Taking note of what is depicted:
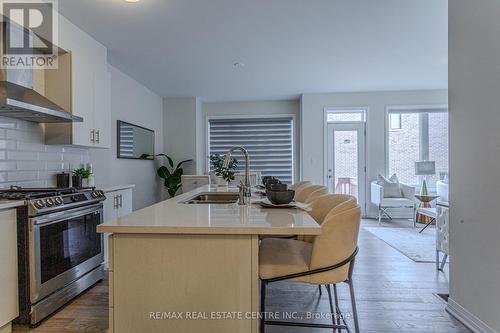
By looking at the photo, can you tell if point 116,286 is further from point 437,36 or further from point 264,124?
point 264,124

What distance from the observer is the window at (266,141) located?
22.7 ft

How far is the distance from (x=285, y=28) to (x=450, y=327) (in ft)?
10.1

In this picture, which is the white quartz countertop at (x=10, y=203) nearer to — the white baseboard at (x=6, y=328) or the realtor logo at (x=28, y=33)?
the white baseboard at (x=6, y=328)

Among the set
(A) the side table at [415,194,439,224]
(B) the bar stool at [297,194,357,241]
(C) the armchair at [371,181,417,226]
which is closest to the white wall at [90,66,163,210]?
(B) the bar stool at [297,194,357,241]

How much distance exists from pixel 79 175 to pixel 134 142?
1983 mm

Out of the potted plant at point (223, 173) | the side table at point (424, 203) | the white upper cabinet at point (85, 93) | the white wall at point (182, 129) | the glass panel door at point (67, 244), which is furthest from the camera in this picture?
the white wall at point (182, 129)

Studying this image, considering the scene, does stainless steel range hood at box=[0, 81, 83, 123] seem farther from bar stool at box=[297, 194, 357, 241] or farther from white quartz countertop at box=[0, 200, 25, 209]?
bar stool at box=[297, 194, 357, 241]

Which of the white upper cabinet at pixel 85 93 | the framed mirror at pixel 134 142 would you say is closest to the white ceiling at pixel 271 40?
the white upper cabinet at pixel 85 93

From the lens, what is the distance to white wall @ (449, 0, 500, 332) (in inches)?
69.1

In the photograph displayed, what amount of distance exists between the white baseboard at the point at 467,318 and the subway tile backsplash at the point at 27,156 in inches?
144

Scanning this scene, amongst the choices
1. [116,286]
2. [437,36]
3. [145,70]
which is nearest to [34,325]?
[116,286]

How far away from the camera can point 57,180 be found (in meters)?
3.04

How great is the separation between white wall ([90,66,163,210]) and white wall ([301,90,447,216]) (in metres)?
3.14

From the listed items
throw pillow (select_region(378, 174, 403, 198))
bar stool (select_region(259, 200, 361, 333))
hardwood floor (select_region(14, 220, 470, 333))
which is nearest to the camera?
bar stool (select_region(259, 200, 361, 333))
